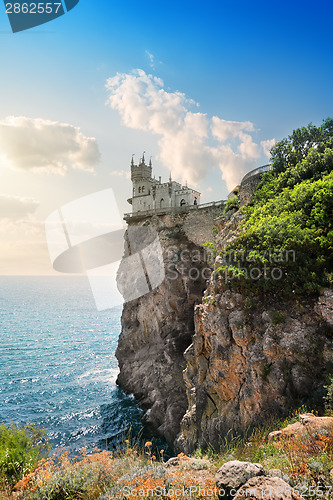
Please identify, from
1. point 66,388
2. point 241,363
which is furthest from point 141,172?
point 241,363

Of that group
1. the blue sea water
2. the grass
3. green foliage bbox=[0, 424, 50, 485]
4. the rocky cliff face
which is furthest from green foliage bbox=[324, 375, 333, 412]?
the rocky cliff face

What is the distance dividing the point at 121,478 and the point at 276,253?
9842 mm

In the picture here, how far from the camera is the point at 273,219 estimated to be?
13.5 metres

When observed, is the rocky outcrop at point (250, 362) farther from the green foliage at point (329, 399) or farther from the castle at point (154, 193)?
the castle at point (154, 193)

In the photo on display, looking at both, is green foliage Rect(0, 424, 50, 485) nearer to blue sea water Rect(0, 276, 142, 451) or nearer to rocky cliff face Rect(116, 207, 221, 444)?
blue sea water Rect(0, 276, 142, 451)

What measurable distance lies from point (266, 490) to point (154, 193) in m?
35.2

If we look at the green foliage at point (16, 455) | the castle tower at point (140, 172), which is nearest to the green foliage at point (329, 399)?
the green foliage at point (16, 455)

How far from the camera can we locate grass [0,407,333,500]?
4.95 meters

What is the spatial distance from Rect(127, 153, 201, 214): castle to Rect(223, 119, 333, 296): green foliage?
18533 mm

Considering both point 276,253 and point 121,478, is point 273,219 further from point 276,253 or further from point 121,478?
point 121,478

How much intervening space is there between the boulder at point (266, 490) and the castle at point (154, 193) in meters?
29.8

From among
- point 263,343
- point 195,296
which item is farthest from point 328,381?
point 195,296

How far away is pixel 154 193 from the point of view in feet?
123

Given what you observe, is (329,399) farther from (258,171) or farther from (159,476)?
(258,171)
